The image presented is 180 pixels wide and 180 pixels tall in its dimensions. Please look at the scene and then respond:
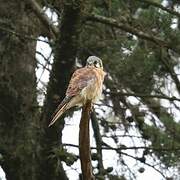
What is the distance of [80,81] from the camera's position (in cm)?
375

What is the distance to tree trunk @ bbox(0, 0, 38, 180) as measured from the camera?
16.9 ft

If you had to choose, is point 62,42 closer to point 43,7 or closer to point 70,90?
point 70,90

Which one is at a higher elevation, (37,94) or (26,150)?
(37,94)

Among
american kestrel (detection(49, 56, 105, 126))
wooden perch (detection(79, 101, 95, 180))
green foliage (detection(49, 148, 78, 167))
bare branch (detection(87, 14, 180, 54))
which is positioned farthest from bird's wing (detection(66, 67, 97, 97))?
bare branch (detection(87, 14, 180, 54))

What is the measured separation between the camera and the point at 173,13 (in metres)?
4.90

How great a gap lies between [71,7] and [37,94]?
1.28m

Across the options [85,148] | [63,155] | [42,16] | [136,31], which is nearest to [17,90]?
[42,16]

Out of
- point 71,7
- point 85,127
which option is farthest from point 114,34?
point 85,127

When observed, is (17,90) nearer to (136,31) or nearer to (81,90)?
(136,31)

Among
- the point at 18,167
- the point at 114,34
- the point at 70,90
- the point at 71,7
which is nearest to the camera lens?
the point at 70,90

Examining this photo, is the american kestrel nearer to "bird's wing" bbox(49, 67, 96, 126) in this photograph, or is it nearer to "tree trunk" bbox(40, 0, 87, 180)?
"bird's wing" bbox(49, 67, 96, 126)

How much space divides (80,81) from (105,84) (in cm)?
227

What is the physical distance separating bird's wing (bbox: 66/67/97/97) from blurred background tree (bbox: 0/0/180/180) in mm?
766

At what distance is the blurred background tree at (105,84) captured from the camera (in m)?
4.93
